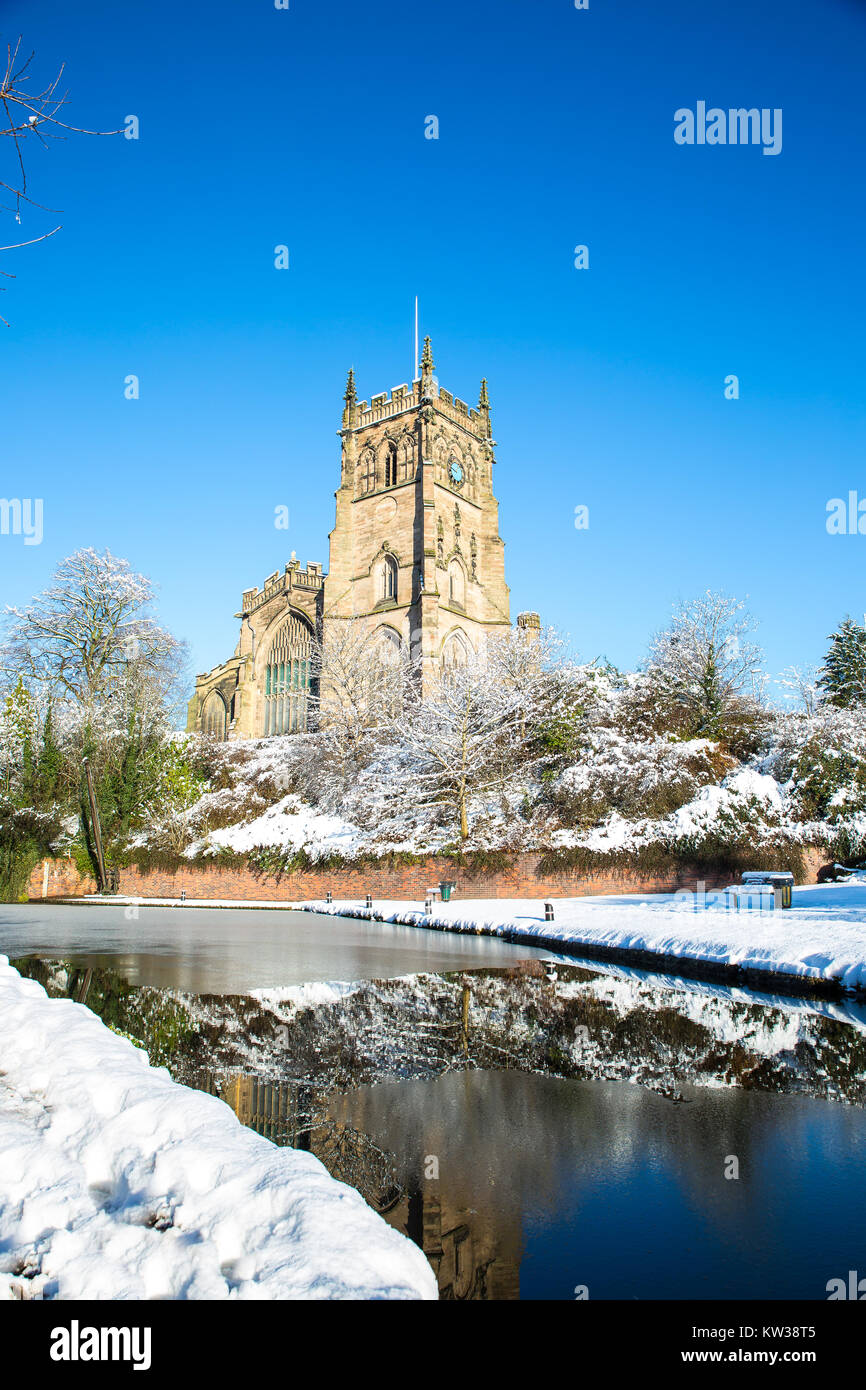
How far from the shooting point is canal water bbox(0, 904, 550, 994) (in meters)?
11.6

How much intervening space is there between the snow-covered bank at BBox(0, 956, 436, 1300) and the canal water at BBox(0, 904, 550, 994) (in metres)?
5.81

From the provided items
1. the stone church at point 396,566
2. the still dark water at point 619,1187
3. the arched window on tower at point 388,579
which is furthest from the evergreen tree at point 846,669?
the still dark water at point 619,1187

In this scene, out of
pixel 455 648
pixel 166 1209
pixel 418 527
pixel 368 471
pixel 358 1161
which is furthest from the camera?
pixel 368 471

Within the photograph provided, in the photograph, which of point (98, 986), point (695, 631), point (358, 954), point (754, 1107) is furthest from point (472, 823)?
point (754, 1107)

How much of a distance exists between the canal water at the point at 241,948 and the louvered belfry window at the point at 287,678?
85.2ft

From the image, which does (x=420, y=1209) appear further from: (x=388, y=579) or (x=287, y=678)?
(x=287, y=678)

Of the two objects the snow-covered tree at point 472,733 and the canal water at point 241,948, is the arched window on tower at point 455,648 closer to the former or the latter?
the snow-covered tree at point 472,733

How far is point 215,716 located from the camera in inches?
2208

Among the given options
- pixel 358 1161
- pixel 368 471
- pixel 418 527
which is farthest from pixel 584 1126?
pixel 368 471

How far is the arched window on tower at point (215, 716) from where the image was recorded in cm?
5512

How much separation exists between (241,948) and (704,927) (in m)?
8.49

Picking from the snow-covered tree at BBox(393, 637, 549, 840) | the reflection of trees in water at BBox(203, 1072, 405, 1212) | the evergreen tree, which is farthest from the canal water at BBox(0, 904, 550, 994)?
the evergreen tree

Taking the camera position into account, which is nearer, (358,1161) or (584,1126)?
(358,1161)

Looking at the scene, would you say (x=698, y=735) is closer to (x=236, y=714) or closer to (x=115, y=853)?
(x=115, y=853)
